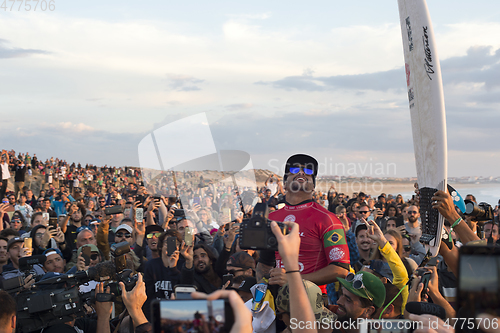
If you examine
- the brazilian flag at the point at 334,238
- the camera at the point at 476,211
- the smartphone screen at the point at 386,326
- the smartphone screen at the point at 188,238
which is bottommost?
the smartphone screen at the point at 386,326

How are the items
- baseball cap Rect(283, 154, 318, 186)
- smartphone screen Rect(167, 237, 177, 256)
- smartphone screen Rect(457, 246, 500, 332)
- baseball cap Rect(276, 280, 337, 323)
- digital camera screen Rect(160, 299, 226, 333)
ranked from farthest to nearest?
smartphone screen Rect(167, 237, 177, 256), baseball cap Rect(283, 154, 318, 186), baseball cap Rect(276, 280, 337, 323), digital camera screen Rect(160, 299, 226, 333), smartphone screen Rect(457, 246, 500, 332)

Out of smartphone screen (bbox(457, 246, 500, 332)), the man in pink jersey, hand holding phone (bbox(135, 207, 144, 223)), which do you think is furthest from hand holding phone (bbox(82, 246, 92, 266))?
smartphone screen (bbox(457, 246, 500, 332))

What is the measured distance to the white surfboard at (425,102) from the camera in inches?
209

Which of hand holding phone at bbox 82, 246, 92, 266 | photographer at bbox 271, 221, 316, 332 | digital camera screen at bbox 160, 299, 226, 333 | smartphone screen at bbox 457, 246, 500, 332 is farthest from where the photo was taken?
hand holding phone at bbox 82, 246, 92, 266

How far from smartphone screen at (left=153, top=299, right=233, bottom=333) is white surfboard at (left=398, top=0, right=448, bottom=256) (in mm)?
4203

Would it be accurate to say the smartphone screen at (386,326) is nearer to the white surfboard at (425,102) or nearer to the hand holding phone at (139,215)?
the white surfboard at (425,102)

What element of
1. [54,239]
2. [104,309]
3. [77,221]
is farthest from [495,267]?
[77,221]

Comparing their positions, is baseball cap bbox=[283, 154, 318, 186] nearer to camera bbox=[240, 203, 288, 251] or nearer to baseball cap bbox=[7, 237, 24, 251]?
camera bbox=[240, 203, 288, 251]

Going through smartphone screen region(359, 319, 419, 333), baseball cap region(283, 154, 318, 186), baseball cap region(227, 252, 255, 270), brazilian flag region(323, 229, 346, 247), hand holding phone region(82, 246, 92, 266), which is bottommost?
hand holding phone region(82, 246, 92, 266)

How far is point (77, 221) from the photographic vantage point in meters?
10.2

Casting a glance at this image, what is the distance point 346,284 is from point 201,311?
1.94 metres

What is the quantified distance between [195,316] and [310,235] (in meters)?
2.27

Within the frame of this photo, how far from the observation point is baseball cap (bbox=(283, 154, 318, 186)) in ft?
12.6

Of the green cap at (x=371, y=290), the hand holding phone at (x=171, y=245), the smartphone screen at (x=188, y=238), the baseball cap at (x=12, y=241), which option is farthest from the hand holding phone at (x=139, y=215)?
the green cap at (x=371, y=290)
